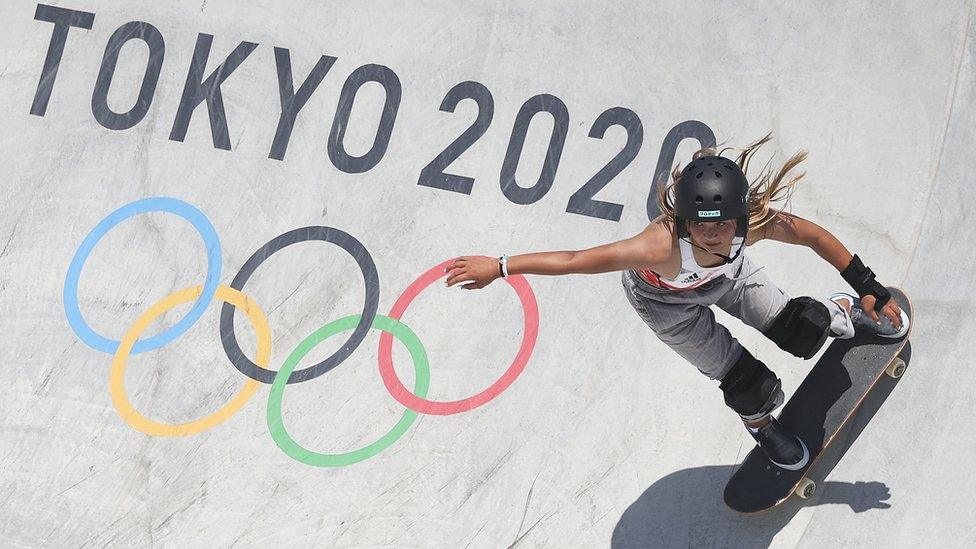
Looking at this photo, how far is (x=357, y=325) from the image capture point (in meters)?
5.44

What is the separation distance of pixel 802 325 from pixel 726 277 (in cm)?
53

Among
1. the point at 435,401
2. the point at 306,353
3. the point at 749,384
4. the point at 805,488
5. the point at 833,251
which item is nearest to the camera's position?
the point at 833,251

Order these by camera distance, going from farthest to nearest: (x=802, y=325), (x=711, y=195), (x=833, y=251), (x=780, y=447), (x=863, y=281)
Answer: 1. (x=780, y=447)
2. (x=802, y=325)
3. (x=863, y=281)
4. (x=833, y=251)
5. (x=711, y=195)

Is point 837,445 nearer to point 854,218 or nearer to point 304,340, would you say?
point 854,218

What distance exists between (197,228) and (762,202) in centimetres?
367

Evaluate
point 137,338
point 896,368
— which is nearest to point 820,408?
point 896,368

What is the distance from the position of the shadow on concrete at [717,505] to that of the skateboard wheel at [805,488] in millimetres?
96

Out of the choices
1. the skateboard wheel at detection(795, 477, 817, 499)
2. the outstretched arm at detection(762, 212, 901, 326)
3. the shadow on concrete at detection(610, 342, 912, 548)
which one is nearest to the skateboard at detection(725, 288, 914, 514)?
the skateboard wheel at detection(795, 477, 817, 499)

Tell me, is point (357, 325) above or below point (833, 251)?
below

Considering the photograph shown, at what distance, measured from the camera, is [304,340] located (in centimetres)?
543

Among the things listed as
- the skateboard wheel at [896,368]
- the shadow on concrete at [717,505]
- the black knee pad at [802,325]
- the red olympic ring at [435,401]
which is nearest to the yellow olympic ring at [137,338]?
the red olympic ring at [435,401]

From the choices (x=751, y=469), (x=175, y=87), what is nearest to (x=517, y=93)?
(x=175, y=87)

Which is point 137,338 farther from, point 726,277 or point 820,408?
point 820,408

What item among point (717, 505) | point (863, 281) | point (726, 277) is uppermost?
point (863, 281)
